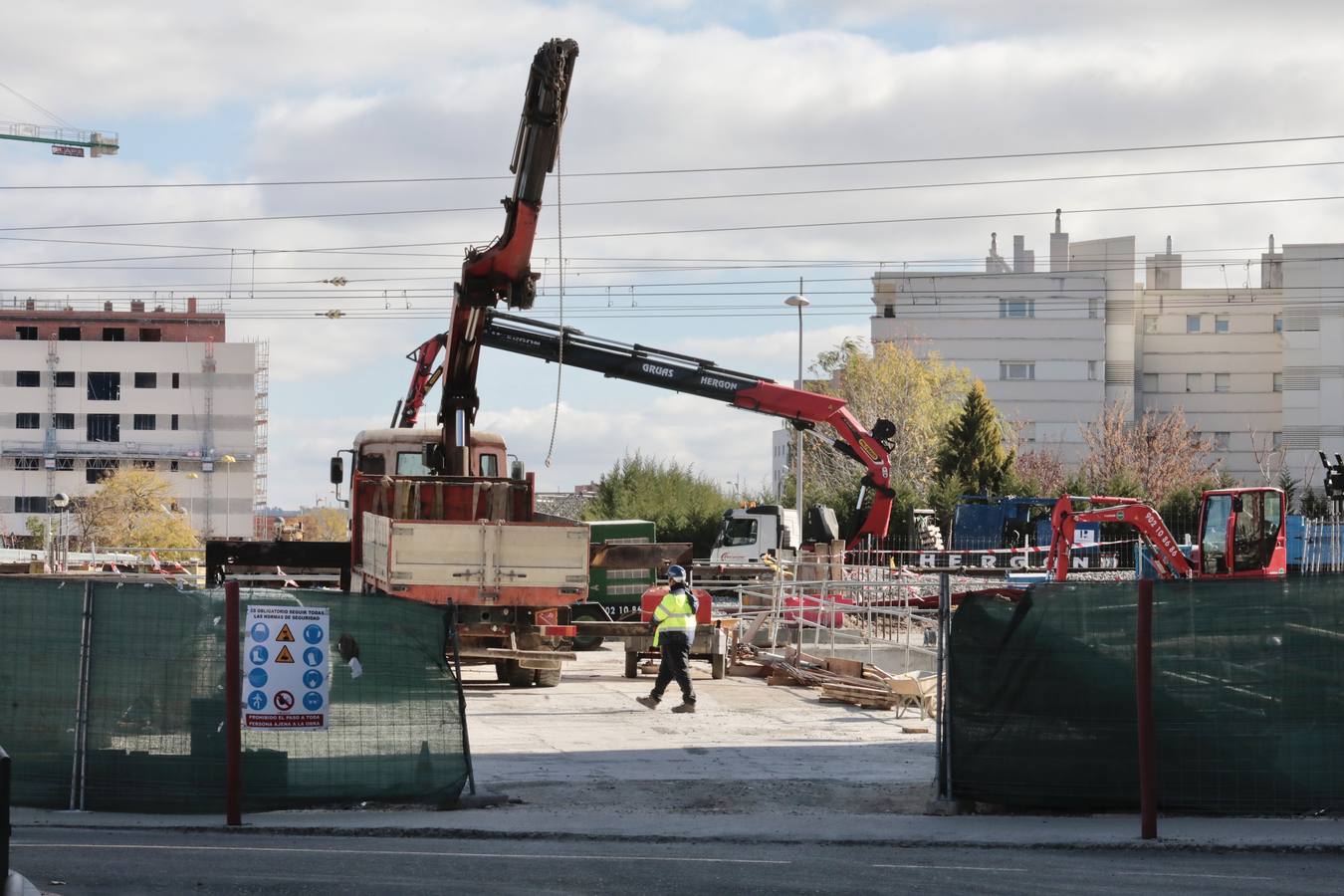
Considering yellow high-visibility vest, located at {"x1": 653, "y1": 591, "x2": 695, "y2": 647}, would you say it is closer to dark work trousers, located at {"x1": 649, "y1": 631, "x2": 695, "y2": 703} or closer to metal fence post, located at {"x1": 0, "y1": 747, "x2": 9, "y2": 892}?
dark work trousers, located at {"x1": 649, "y1": 631, "x2": 695, "y2": 703}

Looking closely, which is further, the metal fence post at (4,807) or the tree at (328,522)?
the tree at (328,522)

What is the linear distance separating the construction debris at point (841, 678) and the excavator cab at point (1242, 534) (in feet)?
23.7

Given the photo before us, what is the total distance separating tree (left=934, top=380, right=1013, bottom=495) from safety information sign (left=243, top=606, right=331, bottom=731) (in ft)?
164

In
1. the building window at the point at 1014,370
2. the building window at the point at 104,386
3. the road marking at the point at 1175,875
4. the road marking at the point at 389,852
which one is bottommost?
the road marking at the point at 389,852

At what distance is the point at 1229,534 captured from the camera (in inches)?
1062

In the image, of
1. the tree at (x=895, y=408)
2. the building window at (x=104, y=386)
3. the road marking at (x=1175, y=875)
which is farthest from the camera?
the building window at (x=104, y=386)

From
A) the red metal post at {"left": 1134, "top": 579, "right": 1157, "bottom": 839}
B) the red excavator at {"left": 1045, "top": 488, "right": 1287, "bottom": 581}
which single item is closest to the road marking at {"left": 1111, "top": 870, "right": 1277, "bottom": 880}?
the red metal post at {"left": 1134, "top": 579, "right": 1157, "bottom": 839}

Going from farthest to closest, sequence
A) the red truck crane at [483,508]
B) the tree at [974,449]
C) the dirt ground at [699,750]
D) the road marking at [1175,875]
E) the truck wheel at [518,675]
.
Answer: the tree at [974,449], the truck wheel at [518,675], the red truck crane at [483,508], the dirt ground at [699,750], the road marking at [1175,875]

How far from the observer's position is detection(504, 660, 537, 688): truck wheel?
74.9 ft

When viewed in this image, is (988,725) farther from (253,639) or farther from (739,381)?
(739,381)

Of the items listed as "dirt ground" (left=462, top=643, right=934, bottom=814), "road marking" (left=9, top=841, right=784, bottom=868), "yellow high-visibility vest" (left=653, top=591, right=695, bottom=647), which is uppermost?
"yellow high-visibility vest" (left=653, top=591, right=695, bottom=647)

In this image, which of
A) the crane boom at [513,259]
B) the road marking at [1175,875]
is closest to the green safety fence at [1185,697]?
the road marking at [1175,875]

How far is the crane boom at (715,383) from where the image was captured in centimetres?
3106

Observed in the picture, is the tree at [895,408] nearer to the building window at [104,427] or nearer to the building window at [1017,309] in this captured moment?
the building window at [1017,309]
